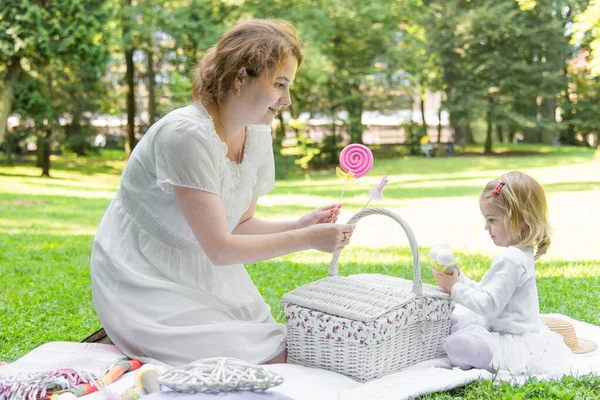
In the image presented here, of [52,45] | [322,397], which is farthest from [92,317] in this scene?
[52,45]

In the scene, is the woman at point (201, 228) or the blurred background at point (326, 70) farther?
the blurred background at point (326, 70)

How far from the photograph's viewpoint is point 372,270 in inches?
227

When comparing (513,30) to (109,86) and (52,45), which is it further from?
(52,45)

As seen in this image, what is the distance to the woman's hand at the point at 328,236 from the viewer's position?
258 cm

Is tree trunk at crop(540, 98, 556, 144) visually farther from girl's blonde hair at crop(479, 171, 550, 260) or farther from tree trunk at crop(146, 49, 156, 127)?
girl's blonde hair at crop(479, 171, 550, 260)

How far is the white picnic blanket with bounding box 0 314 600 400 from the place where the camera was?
2.59 metres

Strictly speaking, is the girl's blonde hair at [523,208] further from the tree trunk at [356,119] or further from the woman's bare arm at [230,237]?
the tree trunk at [356,119]

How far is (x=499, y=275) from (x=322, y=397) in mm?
1036

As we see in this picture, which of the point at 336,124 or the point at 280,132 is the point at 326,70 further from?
the point at 336,124

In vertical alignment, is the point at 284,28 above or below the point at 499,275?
above

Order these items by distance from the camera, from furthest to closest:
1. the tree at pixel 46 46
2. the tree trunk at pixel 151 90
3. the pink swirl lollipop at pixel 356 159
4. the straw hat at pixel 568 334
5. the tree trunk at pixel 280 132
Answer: the tree trunk at pixel 280 132
the tree trunk at pixel 151 90
the tree at pixel 46 46
the straw hat at pixel 568 334
the pink swirl lollipop at pixel 356 159

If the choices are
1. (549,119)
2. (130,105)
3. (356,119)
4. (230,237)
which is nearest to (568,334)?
(230,237)

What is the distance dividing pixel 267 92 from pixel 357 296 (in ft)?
3.12

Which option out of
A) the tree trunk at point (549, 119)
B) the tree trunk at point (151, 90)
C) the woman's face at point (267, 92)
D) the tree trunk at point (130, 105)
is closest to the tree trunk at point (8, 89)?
the tree trunk at point (130, 105)
